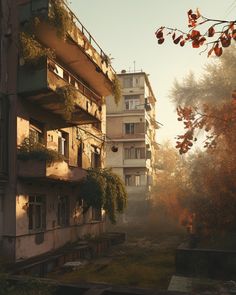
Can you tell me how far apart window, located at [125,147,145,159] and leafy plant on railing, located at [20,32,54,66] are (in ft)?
89.0

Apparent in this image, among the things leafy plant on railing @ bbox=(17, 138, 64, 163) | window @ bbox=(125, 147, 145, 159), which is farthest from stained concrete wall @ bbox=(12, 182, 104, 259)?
window @ bbox=(125, 147, 145, 159)

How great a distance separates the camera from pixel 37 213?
17.4 m

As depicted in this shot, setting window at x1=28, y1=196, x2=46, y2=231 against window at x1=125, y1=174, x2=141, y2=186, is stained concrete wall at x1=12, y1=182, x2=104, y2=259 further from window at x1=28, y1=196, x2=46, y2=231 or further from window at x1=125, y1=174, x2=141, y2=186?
window at x1=125, y1=174, x2=141, y2=186

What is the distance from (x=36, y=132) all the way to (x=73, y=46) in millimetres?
4811

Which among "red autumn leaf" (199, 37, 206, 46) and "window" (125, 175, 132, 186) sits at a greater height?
"red autumn leaf" (199, 37, 206, 46)

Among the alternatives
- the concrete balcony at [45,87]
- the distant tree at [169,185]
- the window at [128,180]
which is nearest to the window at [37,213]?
the concrete balcony at [45,87]

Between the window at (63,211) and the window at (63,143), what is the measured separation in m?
2.47

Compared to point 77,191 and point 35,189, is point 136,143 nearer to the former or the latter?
point 77,191

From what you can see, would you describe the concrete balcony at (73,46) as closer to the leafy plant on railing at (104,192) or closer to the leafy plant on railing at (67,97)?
the leafy plant on railing at (67,97)

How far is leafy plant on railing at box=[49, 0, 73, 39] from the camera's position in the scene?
16.0 m

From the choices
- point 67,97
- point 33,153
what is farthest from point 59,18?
point 33,153

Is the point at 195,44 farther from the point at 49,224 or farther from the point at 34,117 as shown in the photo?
the point at 49,224

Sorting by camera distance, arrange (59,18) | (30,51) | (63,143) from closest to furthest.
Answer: (30,51), (59,18), (63,143)

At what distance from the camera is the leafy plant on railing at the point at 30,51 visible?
49.8ft
